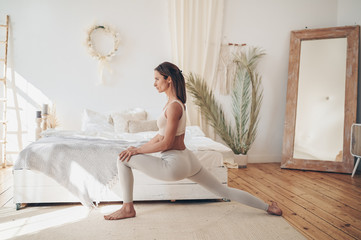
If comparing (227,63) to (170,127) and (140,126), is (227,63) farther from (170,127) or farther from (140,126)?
(170,127)

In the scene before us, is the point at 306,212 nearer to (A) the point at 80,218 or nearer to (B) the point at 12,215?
(A) the point at 80,218

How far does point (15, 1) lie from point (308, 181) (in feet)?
16.1

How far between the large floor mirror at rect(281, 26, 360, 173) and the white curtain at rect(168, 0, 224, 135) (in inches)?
49.4

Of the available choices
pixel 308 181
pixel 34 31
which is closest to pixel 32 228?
pixel 308 181

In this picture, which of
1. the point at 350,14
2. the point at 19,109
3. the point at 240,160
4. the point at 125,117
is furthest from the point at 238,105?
the point at 19,109

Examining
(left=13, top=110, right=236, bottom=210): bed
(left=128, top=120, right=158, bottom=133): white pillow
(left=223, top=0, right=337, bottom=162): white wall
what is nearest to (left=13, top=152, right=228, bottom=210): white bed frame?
(left=13, top=110, right=236, bottom=210): bed

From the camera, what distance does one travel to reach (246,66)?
451 centimetres

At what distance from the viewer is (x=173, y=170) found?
200 centimetres

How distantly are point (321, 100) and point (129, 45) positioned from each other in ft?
10.2

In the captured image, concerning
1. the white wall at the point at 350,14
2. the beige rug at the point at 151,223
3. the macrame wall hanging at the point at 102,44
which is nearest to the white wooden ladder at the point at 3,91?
the macrame wall hanging at the point at 102,44

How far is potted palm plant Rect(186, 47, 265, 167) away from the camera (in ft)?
15.0

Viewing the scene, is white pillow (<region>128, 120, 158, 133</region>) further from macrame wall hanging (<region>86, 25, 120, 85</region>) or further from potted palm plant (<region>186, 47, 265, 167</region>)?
macrame wall hanging (<region>86, 25, 120, 85</region>)

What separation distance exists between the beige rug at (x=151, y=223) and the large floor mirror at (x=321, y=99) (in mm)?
2243

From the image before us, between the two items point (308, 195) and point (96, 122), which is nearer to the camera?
point (308, 195)
